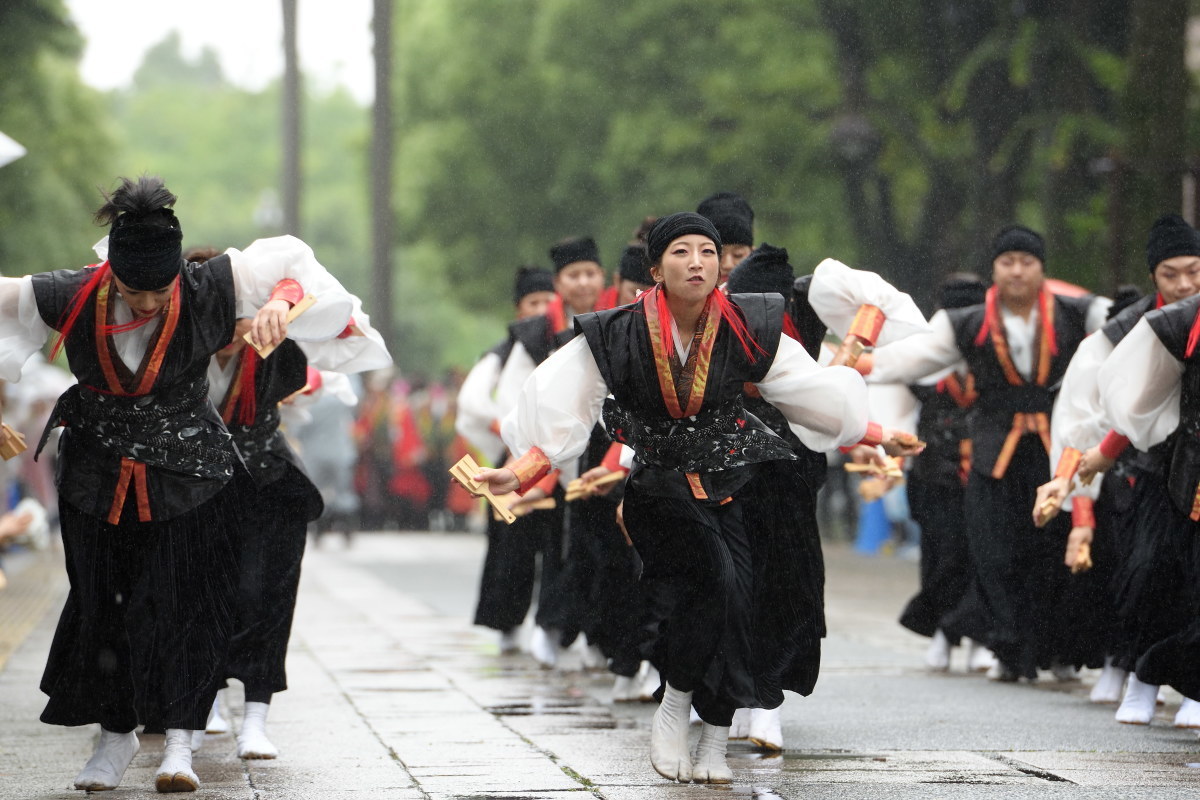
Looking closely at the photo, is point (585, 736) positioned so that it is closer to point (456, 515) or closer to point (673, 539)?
point (673, 539)

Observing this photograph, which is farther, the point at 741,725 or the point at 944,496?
the point at 944,496

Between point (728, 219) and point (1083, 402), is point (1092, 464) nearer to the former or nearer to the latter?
point (1083, 402)

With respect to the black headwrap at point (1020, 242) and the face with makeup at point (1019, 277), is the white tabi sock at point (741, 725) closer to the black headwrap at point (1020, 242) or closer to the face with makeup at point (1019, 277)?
the face with makeup at point (1019, 277)

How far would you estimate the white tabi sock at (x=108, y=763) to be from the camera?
6.51 m

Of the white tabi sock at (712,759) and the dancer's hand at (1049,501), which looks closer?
the white tabi sock at (712,759)

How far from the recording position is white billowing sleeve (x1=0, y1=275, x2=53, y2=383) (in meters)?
6.62

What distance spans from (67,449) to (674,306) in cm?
199

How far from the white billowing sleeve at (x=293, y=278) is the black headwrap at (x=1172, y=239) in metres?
3.44

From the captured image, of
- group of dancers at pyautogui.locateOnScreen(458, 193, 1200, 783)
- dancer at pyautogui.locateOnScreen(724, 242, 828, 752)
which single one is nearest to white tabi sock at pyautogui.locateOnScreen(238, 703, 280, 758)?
group of dancers at pyautogui.locateOnScreen(458, 193, 1200, 783)

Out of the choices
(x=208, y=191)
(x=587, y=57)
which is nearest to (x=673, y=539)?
(x=587, y=57)

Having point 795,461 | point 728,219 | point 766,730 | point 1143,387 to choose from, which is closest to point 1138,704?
point 1143,387

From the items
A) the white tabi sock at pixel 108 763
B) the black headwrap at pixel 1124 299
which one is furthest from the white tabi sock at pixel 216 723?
the black headwrap at pixel 1124 299

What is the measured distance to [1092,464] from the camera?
8180mm

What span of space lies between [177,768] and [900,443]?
2637 mm
